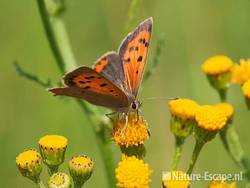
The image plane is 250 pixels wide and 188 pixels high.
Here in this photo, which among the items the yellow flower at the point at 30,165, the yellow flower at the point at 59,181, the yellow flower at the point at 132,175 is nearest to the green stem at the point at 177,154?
the yellow flower at the point at 132,175

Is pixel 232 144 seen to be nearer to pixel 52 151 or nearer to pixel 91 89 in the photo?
pixel 91 89

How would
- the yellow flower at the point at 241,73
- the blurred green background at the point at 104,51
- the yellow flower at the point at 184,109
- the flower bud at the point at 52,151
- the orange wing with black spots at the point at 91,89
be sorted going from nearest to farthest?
1. the orange wing with black spots at the point at 91,89
2. the flower bud at the point at 52,151
3. the yellow flower at the point at 184,109
4. the yellow flower at the point at 241,73
5. the blurred green background at the point at 104,51

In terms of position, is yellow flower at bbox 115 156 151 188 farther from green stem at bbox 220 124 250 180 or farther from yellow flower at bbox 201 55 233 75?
yellow flower at bbox 201 55 233 75

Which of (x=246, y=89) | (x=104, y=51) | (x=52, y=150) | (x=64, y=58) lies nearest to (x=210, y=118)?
(x=246, y=89)

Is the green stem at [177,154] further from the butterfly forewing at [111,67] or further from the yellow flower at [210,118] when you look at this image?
the butterfly forewing at [111,67]

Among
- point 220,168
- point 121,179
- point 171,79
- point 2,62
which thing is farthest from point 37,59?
point 121,179

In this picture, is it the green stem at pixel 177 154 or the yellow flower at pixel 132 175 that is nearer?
the yellow flower at pixel 132 175
